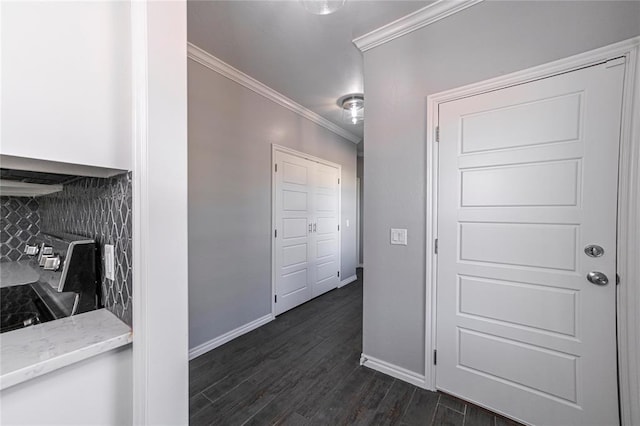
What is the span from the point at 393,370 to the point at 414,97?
210 cm

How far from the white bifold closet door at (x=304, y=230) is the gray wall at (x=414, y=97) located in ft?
4.44

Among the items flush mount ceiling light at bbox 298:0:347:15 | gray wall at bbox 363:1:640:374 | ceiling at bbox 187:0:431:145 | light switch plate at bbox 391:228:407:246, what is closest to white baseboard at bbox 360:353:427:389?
gray wall at bbox 363:1:640:374

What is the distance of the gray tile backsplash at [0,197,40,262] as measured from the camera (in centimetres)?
157

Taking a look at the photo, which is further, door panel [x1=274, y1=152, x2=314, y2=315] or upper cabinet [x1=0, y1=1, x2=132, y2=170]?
door panel [x1=274, y1=152, x2=314, y2=315]

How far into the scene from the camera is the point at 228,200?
8.78ft

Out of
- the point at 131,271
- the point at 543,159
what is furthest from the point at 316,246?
the point at 131,271

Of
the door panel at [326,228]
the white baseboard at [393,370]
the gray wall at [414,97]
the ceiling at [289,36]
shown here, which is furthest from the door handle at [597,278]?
the door panel at [326,228]

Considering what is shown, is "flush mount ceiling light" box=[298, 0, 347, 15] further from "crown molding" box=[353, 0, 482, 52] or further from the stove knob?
the stove knob

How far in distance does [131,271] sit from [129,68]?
634 mm

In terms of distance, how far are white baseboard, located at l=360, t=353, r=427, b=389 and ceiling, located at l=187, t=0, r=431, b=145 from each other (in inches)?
104

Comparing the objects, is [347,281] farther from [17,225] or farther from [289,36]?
[17,225]

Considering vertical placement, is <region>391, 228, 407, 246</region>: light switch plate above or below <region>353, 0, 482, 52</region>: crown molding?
below

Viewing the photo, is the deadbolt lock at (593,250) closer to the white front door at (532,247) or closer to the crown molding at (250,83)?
the white front door at (532,247)

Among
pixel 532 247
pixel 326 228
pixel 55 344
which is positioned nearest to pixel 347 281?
pixel 326 228
